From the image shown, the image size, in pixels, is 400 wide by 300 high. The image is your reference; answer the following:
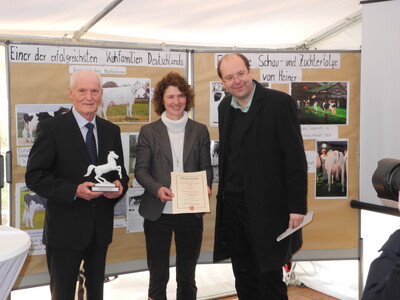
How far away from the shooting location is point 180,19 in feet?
15.9

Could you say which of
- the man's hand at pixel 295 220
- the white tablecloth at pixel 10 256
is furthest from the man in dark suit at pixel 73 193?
the man's hand at pixel 295 220

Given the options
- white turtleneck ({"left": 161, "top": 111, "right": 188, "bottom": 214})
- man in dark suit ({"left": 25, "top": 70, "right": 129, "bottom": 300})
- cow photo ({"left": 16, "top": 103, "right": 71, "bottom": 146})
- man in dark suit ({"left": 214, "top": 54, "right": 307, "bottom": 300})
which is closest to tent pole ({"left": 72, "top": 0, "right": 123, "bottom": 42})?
cow photo ({"left": 16, "top": 103, "right": 71, "bottom": 146})

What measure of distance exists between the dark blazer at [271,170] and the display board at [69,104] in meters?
1.16

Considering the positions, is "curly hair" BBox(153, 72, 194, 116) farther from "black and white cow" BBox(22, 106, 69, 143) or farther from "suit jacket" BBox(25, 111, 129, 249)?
"black and white cow" BBox(22, 106, 69, 143)

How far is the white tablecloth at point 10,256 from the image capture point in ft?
5.67

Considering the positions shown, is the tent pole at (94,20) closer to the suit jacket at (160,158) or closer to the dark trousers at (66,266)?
the suit jacket at (160,158)

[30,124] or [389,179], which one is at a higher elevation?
[30,124]

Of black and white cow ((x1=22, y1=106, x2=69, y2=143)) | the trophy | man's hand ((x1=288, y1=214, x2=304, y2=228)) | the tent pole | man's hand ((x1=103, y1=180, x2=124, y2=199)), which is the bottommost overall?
man's hand ((x1=288, y1=214, x2=304, y2=228))

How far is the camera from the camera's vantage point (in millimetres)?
1406

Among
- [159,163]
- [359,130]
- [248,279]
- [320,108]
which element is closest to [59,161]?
[159,163]

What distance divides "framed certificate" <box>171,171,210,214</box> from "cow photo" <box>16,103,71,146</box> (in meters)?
1.05

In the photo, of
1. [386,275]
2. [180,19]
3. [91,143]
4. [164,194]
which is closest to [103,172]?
[91,143]

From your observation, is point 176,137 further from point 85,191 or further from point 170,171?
point 85,191

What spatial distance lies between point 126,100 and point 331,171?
1.73 m
